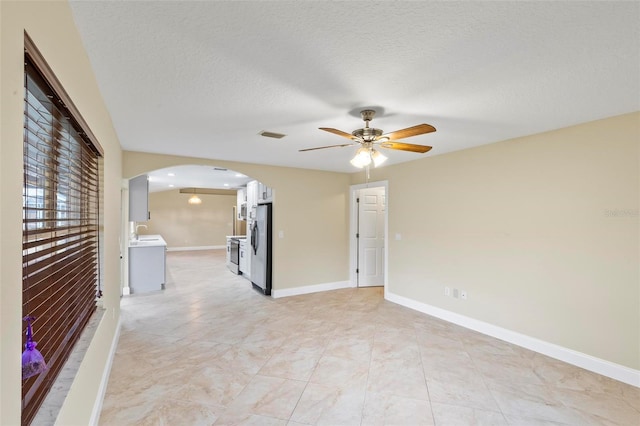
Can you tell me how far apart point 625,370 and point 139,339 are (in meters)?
4.76

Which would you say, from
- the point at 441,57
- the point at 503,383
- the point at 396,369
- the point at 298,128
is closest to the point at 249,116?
the point at 298,128

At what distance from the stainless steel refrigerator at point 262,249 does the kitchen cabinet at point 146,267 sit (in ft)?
5.27

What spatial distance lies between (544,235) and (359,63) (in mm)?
2786

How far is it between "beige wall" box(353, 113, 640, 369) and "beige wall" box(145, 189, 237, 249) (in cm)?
986

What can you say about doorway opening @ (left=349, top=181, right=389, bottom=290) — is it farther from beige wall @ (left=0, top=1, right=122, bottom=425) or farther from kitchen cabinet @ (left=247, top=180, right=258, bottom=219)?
beige wall @ (left=0, top=1, right=122, bottom=425)

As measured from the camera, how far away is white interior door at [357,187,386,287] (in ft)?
19.7

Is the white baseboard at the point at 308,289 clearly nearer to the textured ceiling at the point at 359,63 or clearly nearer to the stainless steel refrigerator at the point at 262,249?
the stainless steel refrigerator at the point at 262,249

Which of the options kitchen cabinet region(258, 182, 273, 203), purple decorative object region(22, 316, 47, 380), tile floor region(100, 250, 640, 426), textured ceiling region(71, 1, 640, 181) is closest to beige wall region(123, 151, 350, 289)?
kitchen cabinet region(258, 182, 273, 203)

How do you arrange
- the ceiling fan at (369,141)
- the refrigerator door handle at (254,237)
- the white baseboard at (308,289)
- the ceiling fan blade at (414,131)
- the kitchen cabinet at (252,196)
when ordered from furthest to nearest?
the kitchen cabinet at (252,196)
the refrigerator door handle at (254,237)
the white baseboard at (308,289)
the ceiling fan at (369,141)
the ceiling fan blade at (414,131)

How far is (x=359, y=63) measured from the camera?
5.93 ft

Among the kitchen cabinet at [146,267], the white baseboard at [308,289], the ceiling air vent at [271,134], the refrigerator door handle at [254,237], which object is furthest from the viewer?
the refrigerator door handle at [254,237]

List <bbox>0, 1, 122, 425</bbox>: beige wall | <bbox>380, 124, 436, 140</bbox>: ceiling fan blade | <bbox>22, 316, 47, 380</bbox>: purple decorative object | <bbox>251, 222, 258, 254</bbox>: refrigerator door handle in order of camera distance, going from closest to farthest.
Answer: <bbox>0, 1, 122, 425</bbox>: beige wall < <bbox>22, 316, 47, 380</bbox>: purple decorative object < <bbox>380, 124, 436, 140</bbox>: ceiling fan blade < <bbox>251, 222, 258, 254</bbox>: refrigerator door handle

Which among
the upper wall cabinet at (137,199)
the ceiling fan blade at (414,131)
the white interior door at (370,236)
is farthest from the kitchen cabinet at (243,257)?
the ceiling fan blade at (414,131)

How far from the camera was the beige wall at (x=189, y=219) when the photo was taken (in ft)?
38.4
